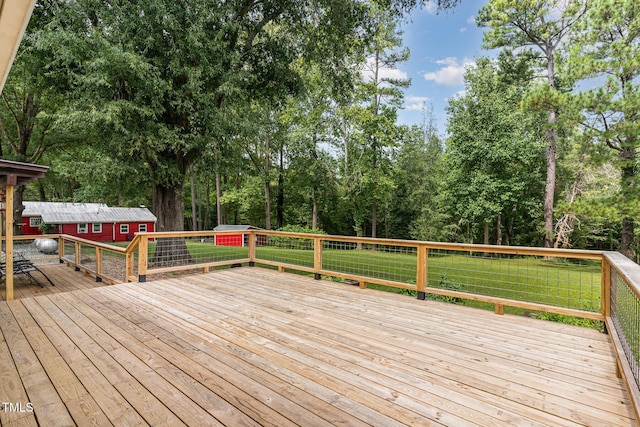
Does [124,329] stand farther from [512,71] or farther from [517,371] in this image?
[512,71]

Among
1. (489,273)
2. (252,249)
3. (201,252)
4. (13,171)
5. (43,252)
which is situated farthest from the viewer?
(43,252)

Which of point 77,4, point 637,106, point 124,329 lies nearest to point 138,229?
point 77,4

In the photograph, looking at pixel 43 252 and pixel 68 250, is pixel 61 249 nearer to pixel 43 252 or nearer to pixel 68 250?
pixel 68 250

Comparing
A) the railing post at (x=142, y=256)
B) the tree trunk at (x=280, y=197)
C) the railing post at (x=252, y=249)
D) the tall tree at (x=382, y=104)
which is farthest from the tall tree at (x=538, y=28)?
the railing post at (x=142, y=256)

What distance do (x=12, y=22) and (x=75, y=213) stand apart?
2375 centimetres

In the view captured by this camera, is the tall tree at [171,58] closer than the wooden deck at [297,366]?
No

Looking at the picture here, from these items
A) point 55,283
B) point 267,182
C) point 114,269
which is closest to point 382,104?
point 267,182

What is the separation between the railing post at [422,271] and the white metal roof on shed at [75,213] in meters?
17.2

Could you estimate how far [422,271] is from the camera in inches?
172

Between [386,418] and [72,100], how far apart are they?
9019mm

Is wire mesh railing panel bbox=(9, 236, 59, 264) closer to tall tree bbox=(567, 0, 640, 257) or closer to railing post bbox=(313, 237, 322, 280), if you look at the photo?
railing post bbox=(313, 237, 322, 280)

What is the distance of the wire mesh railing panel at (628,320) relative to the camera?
189 cm

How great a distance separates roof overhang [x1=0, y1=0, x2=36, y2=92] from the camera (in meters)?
1.27

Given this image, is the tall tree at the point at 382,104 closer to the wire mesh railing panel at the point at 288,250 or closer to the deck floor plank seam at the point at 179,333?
the wire mesh railing panel at the point at 288,250
